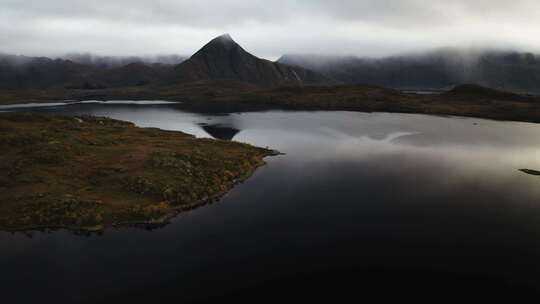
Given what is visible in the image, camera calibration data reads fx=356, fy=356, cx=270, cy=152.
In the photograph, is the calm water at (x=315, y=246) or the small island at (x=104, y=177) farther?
the small island at (x=104, y=177)

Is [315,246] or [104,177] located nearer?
[315,246]

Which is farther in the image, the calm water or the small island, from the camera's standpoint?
the small island

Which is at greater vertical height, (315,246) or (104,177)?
(104,177)

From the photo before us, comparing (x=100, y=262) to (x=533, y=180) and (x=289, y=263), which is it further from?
(x=533, y=180)
